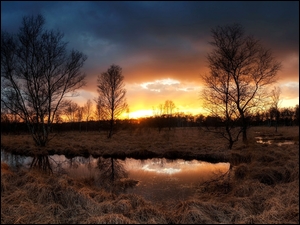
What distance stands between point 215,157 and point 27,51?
54.7ft

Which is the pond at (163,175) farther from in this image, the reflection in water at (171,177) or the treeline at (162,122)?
the treeline at (162,122)

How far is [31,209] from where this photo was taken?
5.61 metres

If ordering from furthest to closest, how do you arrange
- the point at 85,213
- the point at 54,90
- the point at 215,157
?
the point at 54,90 < the point at 215,157 < the point at 85,213

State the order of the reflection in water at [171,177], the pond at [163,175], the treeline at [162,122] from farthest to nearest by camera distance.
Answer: the treeline at [162,122] → the pond at [163,175] → the reflection in water at [171,177]

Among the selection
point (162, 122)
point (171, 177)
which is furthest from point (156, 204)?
point (162, 122)

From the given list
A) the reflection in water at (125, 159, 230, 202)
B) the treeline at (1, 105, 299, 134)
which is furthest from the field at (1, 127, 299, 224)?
the treeline at (1, 105, 299, 134)

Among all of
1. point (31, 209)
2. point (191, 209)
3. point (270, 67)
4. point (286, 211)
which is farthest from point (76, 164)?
point (270, 67)

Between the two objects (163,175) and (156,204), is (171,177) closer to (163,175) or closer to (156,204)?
(163,175)

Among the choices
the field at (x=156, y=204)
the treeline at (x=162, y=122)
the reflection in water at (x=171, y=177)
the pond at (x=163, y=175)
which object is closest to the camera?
the field at (x=156, y=204)

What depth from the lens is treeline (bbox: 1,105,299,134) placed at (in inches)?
813

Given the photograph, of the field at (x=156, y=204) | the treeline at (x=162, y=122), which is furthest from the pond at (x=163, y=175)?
the treeline at (x=162, y=122)

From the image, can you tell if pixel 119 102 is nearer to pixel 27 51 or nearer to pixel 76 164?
pixel 27 51

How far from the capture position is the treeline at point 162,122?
20641 millimetres

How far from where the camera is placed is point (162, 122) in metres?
44.7
